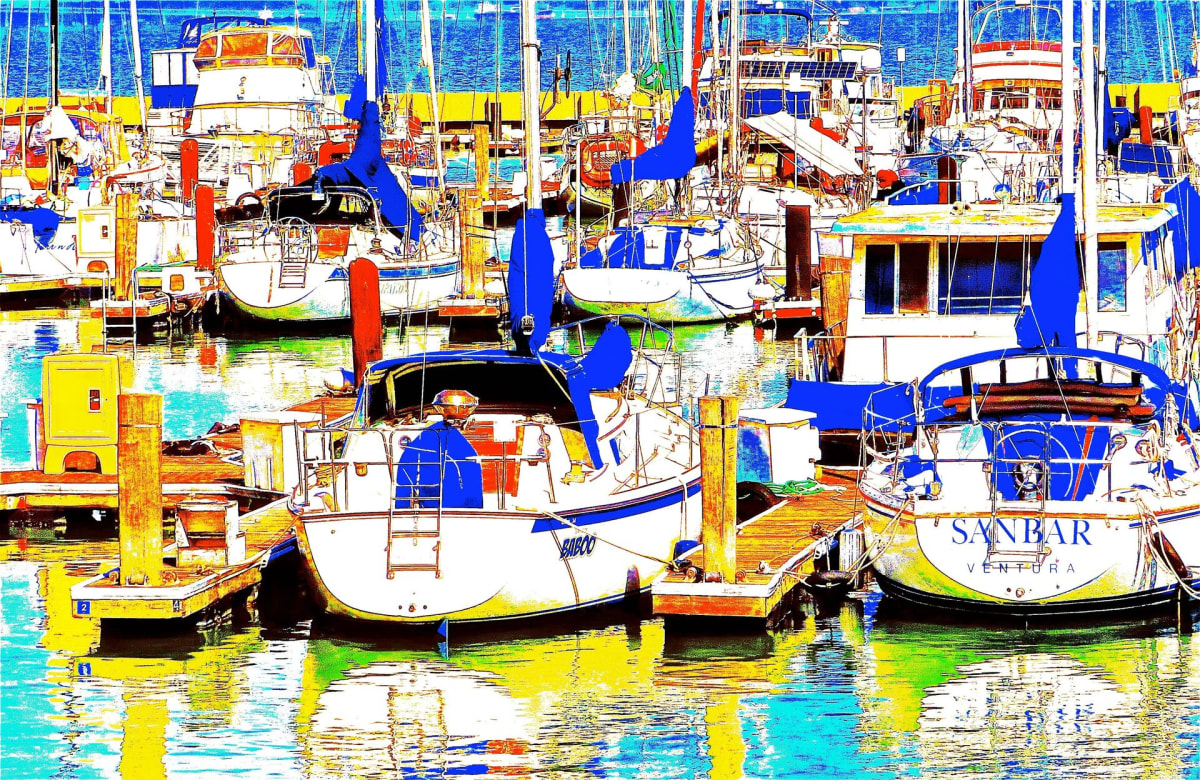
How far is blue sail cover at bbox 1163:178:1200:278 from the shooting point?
2541cm

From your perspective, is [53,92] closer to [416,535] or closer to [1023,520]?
[416,535]

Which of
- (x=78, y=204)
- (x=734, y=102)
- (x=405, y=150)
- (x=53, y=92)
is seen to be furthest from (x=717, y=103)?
(x=53, y=92)

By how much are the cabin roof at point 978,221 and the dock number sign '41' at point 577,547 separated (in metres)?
6.21

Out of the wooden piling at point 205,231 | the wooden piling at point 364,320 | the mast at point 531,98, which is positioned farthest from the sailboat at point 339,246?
the mast at point 531,98

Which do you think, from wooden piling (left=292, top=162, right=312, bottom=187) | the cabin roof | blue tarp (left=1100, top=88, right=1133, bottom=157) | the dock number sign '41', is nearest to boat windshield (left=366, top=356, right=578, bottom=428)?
the dock number sign '41'

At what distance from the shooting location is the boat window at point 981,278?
21.4 meters

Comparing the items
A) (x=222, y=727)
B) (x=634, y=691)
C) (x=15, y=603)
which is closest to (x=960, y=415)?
(x=634, y=691)

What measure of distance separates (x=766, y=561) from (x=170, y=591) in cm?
434

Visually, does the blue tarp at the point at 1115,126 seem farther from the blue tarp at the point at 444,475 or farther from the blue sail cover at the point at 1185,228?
the blue tarp at the point at 444,475

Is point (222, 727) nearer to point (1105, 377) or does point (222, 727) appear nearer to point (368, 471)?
point (368, 471)

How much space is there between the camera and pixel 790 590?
55.9 feet

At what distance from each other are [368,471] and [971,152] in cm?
2032

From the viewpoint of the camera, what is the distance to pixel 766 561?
55.4 feet

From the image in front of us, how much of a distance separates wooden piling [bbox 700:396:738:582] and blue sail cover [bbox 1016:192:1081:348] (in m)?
3.46
